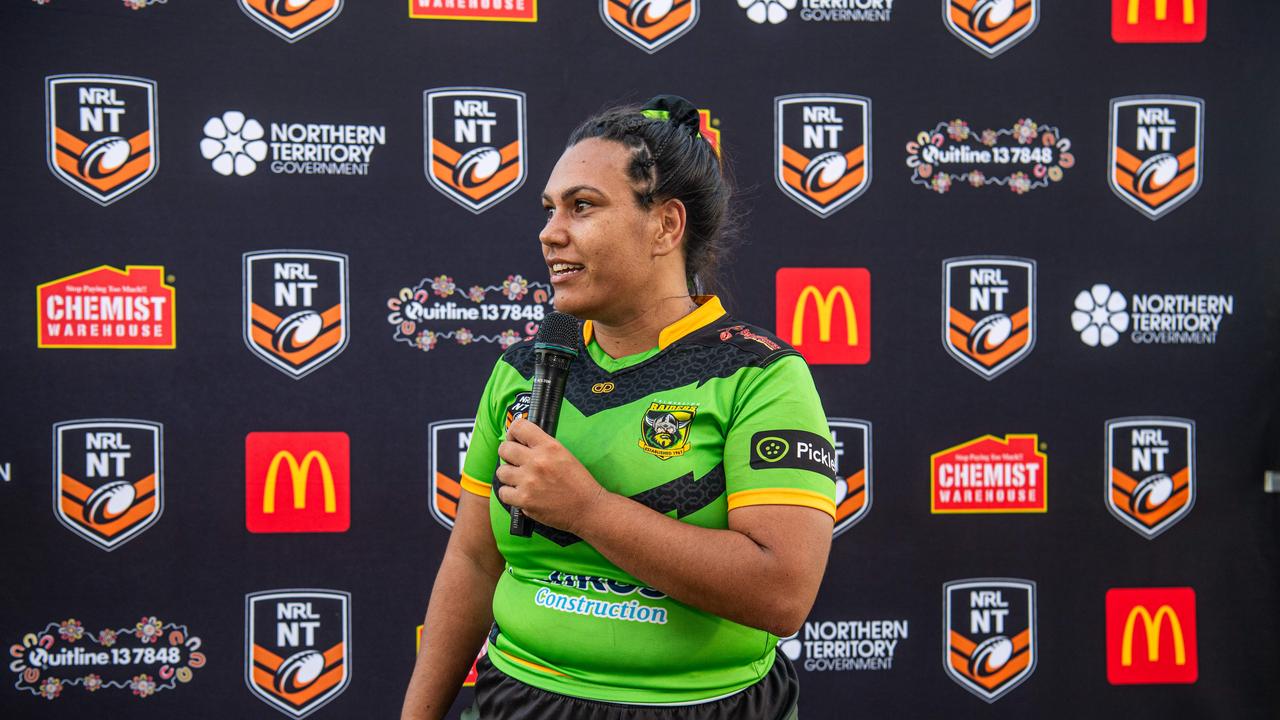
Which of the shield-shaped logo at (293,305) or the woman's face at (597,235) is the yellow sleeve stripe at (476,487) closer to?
the woman's face at (597,235)

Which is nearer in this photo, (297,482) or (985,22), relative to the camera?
(297,482)

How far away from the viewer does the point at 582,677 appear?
97cm

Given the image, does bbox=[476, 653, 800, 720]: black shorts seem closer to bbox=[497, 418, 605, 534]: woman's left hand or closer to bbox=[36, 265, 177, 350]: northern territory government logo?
bbox=[497, 418, 605, 534]: woman's left hand

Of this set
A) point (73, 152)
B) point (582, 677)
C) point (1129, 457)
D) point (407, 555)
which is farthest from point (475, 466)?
point (1129, 457)

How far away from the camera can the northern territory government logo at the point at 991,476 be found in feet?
7.18

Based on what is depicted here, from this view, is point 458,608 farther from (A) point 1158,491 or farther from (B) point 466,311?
(A) point 1158,491

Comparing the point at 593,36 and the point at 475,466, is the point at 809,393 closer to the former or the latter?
the point at 475,466

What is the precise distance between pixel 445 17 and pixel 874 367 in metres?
1.32

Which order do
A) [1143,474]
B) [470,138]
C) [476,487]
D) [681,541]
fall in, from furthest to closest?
[1143,474], [470,138], [476,487], [681,541]

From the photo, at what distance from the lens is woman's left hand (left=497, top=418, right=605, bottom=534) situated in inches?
34.8

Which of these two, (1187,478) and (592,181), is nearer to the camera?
(592,181)

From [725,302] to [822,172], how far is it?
1.47ft

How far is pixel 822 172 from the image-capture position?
2188mm

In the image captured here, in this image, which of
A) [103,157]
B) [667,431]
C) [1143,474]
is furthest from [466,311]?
[1143,474]
